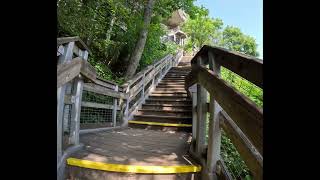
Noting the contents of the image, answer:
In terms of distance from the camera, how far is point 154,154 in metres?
4.19

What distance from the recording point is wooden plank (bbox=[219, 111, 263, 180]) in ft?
5.55

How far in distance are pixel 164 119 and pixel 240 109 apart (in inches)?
249

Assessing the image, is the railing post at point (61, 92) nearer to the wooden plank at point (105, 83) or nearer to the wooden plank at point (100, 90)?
the wooden plank at point (100, 90)

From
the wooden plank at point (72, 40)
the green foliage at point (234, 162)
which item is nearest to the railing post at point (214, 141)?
the green foliage at point (234, 162)

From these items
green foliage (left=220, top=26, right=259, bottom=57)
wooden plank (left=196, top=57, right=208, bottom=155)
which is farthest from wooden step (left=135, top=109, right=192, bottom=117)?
green foliage (left=220, top=26, right=259, bottom=57)

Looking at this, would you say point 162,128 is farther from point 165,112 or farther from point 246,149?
point 246,149

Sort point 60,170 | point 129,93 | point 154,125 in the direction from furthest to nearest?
A: point 129,93, point 154,125, point 60,170

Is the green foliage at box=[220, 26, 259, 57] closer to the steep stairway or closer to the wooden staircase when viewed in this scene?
the wooden staircase

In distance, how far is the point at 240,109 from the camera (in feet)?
6.09

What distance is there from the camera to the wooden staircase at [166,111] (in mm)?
7672
